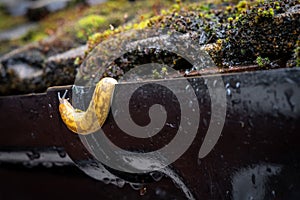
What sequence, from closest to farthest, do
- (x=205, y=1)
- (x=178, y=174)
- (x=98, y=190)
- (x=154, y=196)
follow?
(x=178, y=174) < (x=154, y=196) < (x=98, y=190) < (x=205, y=1)

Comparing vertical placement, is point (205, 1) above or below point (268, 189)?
above

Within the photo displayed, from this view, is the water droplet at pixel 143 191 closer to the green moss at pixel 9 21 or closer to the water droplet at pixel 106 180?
the water droplet at pixel 106 180

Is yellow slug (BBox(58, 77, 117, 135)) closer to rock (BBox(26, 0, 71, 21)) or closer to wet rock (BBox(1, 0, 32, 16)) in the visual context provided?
rock (BBox(26, 0, 71, 21))

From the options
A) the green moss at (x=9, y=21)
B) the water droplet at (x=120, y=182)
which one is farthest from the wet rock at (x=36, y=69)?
the green moss at (x=9, y=21)

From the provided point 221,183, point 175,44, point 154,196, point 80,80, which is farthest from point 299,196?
point 80,80

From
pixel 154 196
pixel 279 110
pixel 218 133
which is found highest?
pixel 279 110

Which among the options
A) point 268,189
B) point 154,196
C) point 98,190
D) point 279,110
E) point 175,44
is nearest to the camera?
point 279,110

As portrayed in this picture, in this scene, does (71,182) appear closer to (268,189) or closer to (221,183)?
(221,183)

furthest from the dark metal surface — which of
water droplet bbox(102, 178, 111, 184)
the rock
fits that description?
the rock
